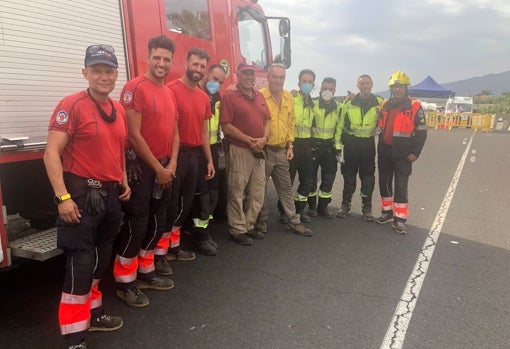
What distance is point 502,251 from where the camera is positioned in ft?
15.4

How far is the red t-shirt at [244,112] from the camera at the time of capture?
4.49 m

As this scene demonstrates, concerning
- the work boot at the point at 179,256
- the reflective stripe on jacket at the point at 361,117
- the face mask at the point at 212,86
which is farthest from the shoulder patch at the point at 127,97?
the reflective stripe on jacket at the point at 361,117

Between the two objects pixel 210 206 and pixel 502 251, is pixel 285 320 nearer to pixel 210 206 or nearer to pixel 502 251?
pixel 210 206

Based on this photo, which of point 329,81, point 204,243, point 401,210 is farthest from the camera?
point 329,81

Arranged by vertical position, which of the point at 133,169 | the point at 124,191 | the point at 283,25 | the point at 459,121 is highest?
the point at 283,25

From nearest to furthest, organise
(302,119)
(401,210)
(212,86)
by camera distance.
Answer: (212,86) → (401,210) → (302,119)

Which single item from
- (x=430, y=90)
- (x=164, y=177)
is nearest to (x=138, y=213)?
(x=164, y=177)

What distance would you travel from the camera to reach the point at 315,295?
3.58 metres

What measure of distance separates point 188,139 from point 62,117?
1.41 m

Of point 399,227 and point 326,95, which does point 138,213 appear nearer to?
point 326,95

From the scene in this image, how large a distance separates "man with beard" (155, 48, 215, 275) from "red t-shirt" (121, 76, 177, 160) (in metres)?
0.31

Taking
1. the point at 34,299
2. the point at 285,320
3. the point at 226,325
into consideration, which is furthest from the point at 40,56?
the point at 285,320

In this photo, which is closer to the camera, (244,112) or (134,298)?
(134,298)

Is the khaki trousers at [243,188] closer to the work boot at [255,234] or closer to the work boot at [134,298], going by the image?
the work boot at [255,234]
